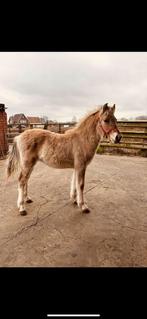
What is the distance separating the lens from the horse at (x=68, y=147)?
2.89 metres

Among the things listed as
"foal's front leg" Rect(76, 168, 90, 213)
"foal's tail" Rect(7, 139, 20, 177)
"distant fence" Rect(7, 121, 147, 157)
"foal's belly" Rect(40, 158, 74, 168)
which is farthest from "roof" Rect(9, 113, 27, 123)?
"foal's front leg" Rect(76, 168, 90, 213)

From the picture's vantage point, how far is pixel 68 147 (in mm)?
2973

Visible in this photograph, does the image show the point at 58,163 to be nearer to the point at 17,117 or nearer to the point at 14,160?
the point at 14,160

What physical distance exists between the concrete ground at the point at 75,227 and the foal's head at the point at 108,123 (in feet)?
3.91

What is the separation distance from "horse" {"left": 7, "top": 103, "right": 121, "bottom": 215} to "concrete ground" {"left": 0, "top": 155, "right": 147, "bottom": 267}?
0.29 m

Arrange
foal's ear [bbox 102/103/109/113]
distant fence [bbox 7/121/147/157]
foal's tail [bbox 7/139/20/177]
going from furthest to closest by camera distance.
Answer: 1. distant fence [bbox 7/121/147/157]
2. foal's tail [bbox 7/139/20/177]
3. foal's ear [bbox 102/103/109/113]

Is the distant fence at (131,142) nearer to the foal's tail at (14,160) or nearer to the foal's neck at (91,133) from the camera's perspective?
the foal's neck at (91,133)

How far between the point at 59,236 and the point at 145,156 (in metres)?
6.16

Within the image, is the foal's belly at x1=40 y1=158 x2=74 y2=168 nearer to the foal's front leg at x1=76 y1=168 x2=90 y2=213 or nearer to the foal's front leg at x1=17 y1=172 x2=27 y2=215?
the foal's front leg at x1=76 y1=168 x2=90 y2=213

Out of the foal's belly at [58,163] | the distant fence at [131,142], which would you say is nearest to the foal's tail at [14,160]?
the foal's belly at [58,163]

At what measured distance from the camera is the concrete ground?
1899mm

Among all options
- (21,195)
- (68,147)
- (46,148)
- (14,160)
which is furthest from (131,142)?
(21,195)
